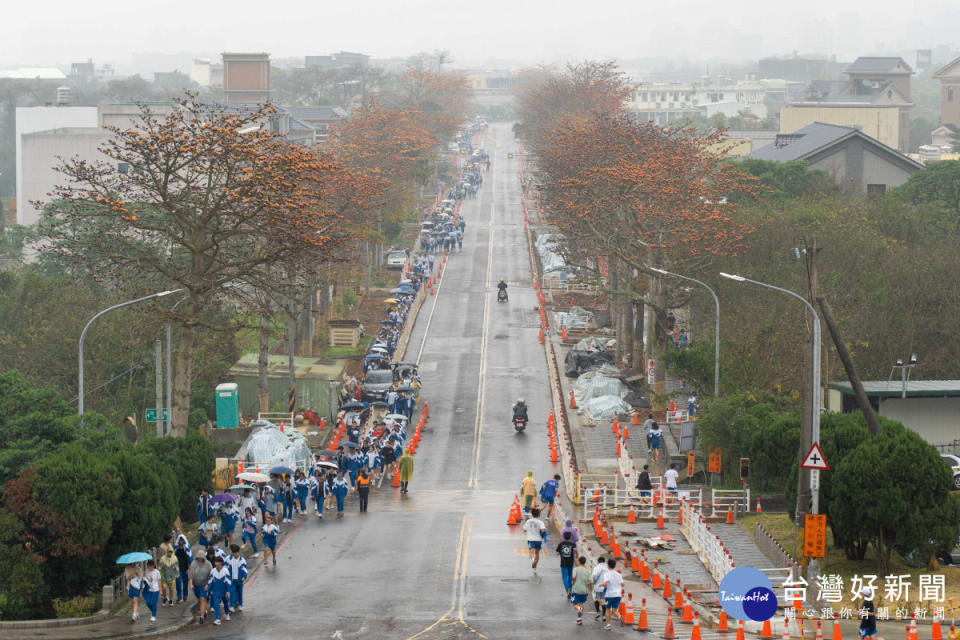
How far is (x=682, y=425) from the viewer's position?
2041 inches

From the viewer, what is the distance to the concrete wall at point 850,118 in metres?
147

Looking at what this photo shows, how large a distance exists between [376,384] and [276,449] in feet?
46.1

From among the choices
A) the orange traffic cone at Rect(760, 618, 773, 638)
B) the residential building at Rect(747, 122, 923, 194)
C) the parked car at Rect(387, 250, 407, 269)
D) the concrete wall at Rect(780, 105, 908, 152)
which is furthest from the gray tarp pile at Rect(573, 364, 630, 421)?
the concrete wall at Rect(780, 105, 908, 152)

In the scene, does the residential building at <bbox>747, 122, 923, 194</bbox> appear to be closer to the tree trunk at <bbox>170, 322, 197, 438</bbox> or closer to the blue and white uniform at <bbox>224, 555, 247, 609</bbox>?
the tree trunk at <bbox>170, 322, 197, 438</bbox>

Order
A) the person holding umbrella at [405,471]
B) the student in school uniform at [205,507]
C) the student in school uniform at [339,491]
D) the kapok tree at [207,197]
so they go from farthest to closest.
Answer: the person holding umbrella at [405,471], the kapok tree at [207,197], the student in school uniform at [339,491], the student in school uniform at [205,507]

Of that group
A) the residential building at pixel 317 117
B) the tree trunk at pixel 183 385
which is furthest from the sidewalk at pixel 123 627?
the residential building at pixel 317 117

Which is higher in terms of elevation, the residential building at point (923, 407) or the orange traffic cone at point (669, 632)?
the residential building at point (923, 407)

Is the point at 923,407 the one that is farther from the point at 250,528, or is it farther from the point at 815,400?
the point at 250,528

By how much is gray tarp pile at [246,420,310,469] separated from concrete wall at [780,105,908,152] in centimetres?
10416

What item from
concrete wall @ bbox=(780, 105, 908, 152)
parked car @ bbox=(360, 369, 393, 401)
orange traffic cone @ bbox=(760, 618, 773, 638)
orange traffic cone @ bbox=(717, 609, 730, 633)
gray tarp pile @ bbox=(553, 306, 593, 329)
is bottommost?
orange traffic cone @ bbox=(717, 609, 730, 633)

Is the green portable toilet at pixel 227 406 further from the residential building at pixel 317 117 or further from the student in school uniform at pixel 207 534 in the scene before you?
the residential building at pixel 317 117

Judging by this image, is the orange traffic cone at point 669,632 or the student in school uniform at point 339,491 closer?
the orange traffic cone at point 669,632

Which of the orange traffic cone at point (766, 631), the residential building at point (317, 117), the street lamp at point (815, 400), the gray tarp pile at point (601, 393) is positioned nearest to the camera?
the orange traffic cone at point (766, 631)

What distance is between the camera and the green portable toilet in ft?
181
